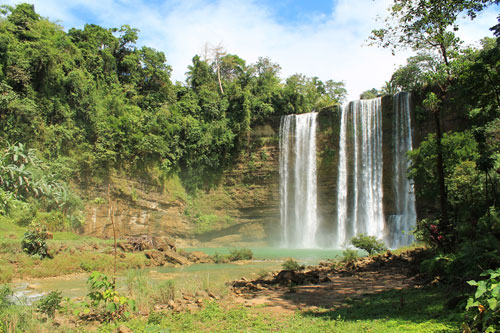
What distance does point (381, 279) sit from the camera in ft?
31.1

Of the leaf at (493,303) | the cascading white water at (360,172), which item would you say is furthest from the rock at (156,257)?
the leaf at (493,303)

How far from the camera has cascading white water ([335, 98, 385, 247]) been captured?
2714 centimetres

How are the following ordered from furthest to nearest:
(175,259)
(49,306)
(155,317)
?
(175,259)
(49,306)
(155,317)

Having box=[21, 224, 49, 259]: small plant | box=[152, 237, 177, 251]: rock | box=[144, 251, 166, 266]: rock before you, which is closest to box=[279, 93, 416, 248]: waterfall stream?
box=[152, 237, 177, 251]: rock

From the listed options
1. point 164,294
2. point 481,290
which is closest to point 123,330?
point 164,294

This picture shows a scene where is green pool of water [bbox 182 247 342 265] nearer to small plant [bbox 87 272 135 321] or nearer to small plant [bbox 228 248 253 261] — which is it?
small plant [bbox 228 248 253 261]

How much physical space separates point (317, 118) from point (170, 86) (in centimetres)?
1574

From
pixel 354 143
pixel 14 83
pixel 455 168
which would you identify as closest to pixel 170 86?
pixel 14 83

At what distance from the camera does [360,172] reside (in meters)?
28.4

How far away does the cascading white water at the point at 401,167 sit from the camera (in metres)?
25.4

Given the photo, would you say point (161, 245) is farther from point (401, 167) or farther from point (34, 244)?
point (401, 167)

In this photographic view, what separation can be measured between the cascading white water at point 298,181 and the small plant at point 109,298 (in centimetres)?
2487

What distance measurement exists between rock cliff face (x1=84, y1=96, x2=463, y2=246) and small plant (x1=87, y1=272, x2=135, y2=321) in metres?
21.4

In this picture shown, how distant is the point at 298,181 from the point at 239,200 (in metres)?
5.68
